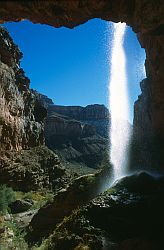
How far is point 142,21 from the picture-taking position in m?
15.9

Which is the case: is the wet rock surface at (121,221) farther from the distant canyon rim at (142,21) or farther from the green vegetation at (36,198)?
the green vegetation at (36,198)

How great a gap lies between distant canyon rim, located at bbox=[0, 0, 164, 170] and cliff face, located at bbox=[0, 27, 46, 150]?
23.5 metres

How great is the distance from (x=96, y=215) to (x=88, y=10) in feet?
27.0

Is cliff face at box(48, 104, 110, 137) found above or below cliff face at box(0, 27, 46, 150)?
above

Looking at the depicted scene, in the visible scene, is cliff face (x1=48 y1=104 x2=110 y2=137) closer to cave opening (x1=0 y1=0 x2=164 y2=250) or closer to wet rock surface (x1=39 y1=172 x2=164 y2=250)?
cave opening (x1=0 y1=0 x2=164 y2=250)

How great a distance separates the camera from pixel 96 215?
1201 centimetres

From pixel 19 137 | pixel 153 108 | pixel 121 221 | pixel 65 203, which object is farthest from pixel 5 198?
pixel 121 221

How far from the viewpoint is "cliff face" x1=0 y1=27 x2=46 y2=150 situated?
40.5 m

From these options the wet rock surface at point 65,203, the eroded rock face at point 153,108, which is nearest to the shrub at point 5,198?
the wet rock surface at point 65,203

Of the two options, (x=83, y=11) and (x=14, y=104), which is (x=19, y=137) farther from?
(x=83, y=11)

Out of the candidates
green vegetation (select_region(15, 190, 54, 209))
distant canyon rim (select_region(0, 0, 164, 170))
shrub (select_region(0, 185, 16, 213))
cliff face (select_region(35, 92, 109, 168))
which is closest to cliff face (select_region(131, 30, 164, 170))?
distant canyon rim (select_region(0, 0, 164, 170))

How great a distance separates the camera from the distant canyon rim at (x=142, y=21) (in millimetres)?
13336

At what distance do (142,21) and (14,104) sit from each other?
30278 mm

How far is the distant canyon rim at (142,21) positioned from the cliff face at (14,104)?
23468 mm
